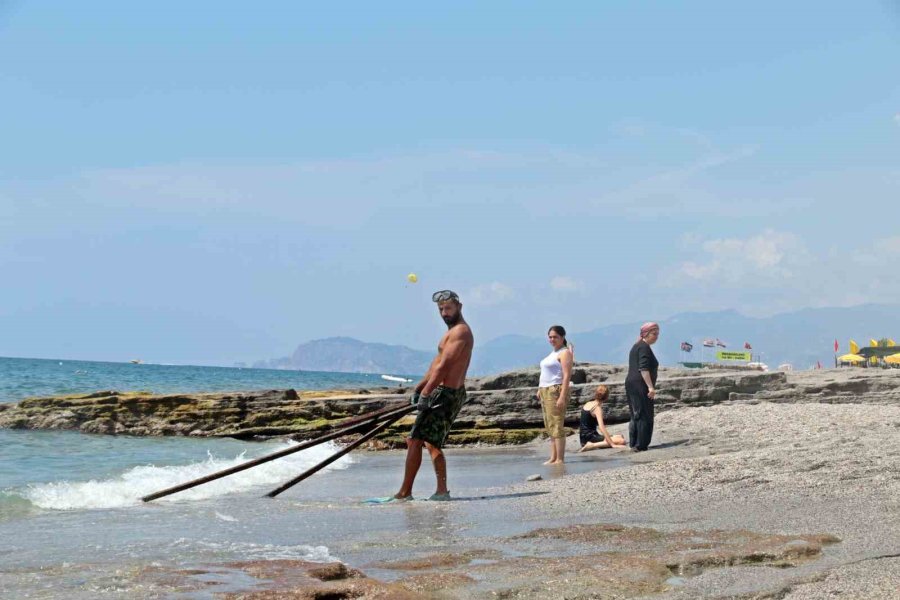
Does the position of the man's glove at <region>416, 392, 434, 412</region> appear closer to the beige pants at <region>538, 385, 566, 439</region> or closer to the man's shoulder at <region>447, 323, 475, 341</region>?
the man's shoulder at <region>447, 323, 475, 341</region>

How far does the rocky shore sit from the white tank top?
4725mm

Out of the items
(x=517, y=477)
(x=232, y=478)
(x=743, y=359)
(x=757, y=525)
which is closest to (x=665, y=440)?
(x=517, y=477)

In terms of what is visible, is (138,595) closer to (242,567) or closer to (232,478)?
(242,567)

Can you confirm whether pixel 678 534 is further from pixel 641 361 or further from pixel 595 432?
pixel 595 432

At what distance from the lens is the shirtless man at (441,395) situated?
9188mm

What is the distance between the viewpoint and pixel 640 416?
1363 centimetres

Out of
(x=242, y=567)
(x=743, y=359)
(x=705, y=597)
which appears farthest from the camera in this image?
(x=743, y=359)

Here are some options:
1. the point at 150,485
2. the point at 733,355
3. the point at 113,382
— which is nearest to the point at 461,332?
the point at 150,485

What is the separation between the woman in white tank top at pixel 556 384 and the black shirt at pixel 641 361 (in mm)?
1275

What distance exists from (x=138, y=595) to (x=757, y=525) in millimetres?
4016

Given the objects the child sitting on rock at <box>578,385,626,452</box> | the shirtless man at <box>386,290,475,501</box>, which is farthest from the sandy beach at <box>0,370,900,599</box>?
the child sitting on rock at <box>578,385,626,452</box>

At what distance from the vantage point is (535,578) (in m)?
5.16

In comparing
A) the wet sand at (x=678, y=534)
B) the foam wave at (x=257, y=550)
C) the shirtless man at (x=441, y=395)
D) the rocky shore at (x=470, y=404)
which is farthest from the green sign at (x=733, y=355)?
the foam wave at (x=257, y=550)

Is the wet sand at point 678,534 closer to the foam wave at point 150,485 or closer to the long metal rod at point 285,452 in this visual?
the long metal rod at point 285,452
